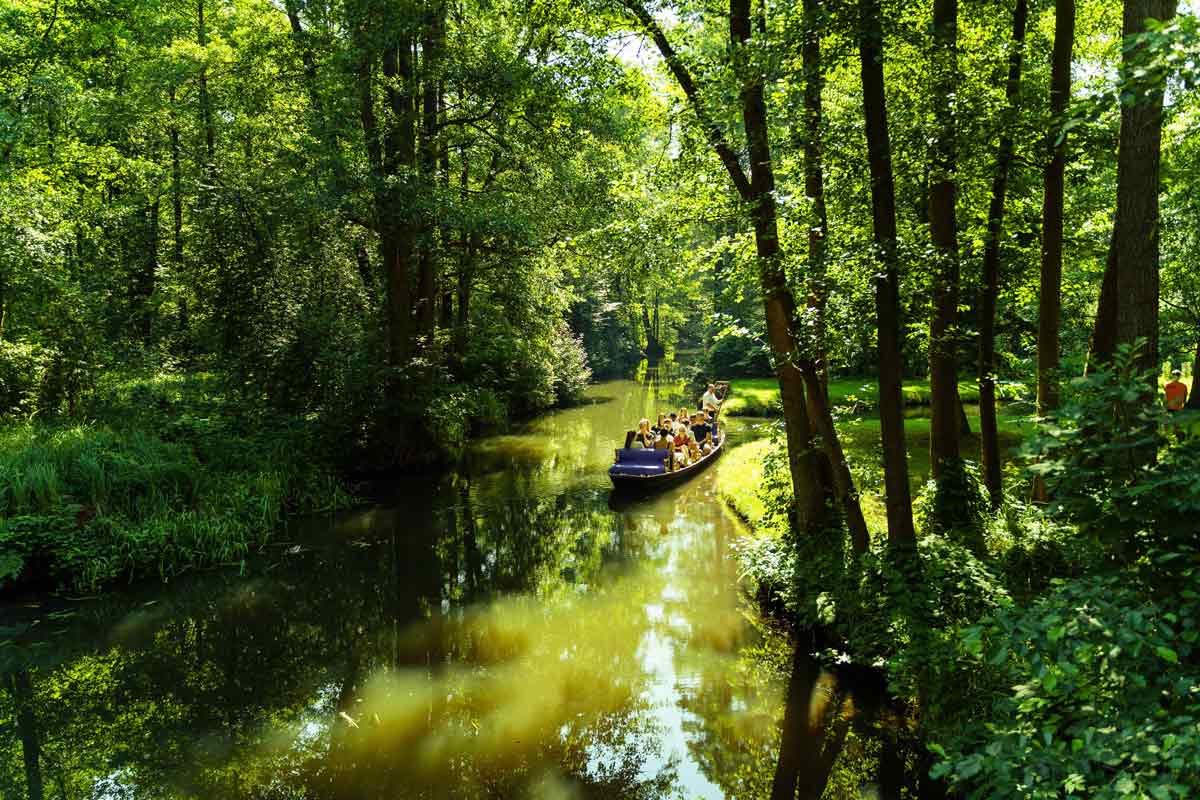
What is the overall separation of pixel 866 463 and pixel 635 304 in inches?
291

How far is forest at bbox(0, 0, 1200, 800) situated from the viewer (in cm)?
372

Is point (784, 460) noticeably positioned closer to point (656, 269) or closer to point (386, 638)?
point (656, 269)

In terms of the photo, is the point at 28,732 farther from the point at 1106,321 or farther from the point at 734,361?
the point at 734,361

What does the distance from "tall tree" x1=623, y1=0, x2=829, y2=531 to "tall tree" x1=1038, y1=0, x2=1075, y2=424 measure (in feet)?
8.49

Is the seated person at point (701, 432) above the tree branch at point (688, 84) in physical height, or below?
below

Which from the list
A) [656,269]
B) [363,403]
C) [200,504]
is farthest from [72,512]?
[656,269]

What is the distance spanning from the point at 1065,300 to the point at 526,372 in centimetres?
1718

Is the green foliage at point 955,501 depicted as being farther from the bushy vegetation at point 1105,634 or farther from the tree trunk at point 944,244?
the bushy vegetation at point 1105,634

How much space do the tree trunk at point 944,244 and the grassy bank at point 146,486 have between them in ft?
36.1

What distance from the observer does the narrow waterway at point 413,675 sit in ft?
20.3

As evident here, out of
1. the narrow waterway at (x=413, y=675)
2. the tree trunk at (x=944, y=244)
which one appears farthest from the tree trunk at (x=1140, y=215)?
the narrow waterway at (x=413, y=675)

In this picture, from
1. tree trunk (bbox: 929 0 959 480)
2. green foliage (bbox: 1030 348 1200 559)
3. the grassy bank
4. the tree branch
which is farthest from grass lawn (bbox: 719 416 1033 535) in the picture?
the grassy bank

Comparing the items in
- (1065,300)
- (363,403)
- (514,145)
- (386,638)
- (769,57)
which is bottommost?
(386,638)

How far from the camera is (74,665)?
323 inches
